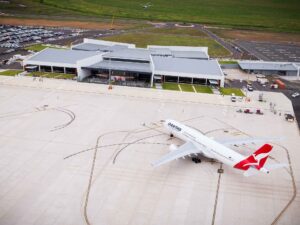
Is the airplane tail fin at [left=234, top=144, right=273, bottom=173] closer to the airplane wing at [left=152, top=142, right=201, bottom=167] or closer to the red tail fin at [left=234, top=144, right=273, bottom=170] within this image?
the red tail fin at [left=234, top=144, right=273, bottom=170]

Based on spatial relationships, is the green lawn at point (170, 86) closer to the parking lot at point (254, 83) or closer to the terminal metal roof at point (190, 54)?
the parking lot at point (254, 83)

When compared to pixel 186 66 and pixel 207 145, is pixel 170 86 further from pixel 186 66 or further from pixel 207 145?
pixel 207 145

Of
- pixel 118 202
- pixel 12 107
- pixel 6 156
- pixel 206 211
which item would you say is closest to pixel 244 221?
pixel 206 211

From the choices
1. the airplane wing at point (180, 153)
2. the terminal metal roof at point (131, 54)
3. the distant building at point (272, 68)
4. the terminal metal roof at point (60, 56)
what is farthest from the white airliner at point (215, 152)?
the distant building at point (272, 68)

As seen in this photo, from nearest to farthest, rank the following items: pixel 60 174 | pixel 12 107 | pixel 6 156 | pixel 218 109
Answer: pixel 60 174 → pixel 6 156 → pixel 12 107 → pixel 218 109

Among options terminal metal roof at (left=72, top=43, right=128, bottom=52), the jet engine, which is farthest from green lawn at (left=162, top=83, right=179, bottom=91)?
the jet engine

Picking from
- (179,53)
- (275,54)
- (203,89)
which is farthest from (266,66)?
(203,89)

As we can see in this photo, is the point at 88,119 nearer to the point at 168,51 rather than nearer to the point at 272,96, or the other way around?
the point at 272,96
